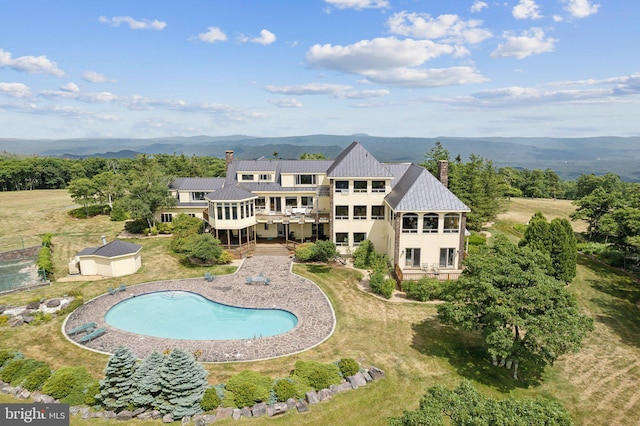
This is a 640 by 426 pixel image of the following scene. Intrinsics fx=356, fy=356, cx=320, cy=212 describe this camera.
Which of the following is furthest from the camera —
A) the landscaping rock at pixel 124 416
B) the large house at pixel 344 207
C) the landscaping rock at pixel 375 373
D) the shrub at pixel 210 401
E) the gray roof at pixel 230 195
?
the gray roof at pixel 230 195

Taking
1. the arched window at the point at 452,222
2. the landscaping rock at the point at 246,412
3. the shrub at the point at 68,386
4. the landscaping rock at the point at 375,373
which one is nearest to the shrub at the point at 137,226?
the shrub at the point at 68,386

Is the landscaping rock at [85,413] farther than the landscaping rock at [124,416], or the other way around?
the landscaping rock at [85,413]

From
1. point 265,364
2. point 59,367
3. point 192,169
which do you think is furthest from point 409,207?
point 192,169

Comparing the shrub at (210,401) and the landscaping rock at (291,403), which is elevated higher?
the shrub at (210,401)

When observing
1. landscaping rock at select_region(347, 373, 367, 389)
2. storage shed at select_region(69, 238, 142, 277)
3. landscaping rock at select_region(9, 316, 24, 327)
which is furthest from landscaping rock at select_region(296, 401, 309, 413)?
storage shed at select_region(69, 238, 142, 277)

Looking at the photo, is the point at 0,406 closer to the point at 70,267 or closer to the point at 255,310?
the point at 255,310

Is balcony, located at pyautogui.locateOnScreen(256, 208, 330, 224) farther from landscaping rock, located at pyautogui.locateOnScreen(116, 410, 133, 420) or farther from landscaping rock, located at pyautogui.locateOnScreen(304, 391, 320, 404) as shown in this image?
landscaping rock, located at pyautogui.locateOnScreen(116, 410, 133, 420)

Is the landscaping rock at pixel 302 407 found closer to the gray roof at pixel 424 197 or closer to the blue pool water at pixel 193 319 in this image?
the blue pool water at pixel 193 319
